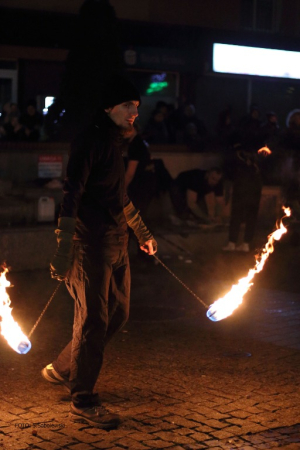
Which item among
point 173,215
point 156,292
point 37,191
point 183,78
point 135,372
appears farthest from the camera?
point 183,78

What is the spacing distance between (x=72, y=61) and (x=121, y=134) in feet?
28.9

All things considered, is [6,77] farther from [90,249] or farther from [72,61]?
[90,249]

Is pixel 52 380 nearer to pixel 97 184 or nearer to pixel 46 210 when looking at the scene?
pixel 97 184

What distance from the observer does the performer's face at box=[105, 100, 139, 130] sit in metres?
5.49

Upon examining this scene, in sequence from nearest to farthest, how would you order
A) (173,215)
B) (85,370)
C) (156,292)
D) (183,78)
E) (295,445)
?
1. (295,445)
2. (85,370)
3. (156,292)
4. (173,215)
5. (183,78)

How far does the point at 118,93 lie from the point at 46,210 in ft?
23.8

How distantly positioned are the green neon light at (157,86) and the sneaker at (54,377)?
1541 cm

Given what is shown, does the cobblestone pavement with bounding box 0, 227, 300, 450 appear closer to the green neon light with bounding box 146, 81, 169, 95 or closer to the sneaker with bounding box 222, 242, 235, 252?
the sneaker with bounding box 222, 242, 235, 252

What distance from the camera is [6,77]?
18.9 metres

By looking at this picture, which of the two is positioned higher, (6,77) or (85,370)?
(6,77)

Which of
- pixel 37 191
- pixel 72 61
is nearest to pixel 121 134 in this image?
pixel 37 191

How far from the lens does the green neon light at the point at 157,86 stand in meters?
20.8

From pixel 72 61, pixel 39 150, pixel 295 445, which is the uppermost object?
pixel 72 61

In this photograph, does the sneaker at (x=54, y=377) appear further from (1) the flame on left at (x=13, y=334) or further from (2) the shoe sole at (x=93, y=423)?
(2) the shoe sole at (x=93, y=423)
